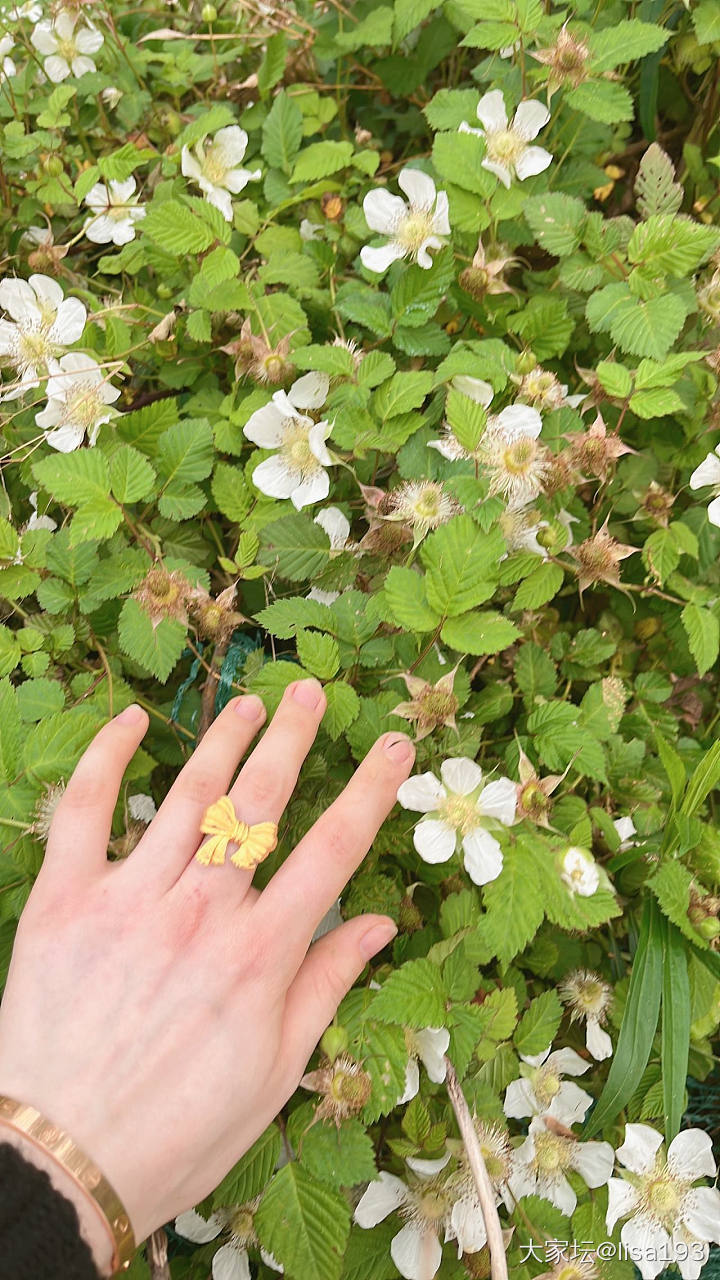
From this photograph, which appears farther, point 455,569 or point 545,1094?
point 545,1094

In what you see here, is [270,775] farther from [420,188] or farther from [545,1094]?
[420,188]

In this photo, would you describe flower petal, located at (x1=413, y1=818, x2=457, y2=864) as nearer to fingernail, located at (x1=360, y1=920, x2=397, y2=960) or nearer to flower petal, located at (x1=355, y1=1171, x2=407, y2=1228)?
fingernail, located at (x1=360, y1=920, x2=397, y2=960)

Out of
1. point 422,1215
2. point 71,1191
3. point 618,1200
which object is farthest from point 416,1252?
point 71,1191

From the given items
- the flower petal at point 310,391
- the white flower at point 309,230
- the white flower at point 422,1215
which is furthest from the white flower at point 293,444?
the white flower at point 422,1215

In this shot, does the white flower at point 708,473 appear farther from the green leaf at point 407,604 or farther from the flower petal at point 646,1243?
the flower petal at point 646,1243

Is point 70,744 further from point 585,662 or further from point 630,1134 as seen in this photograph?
point 630,1134

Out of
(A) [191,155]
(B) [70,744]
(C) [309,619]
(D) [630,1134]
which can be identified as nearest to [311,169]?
(A) [191,155]

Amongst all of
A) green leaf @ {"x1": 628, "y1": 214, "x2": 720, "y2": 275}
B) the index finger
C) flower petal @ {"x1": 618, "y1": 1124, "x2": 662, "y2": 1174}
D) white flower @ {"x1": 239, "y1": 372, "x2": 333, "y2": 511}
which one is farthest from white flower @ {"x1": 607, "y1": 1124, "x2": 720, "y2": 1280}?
Result: green leaf @ {"x1": 628, "y1": 214, "x2": 720, "y2": 275}
